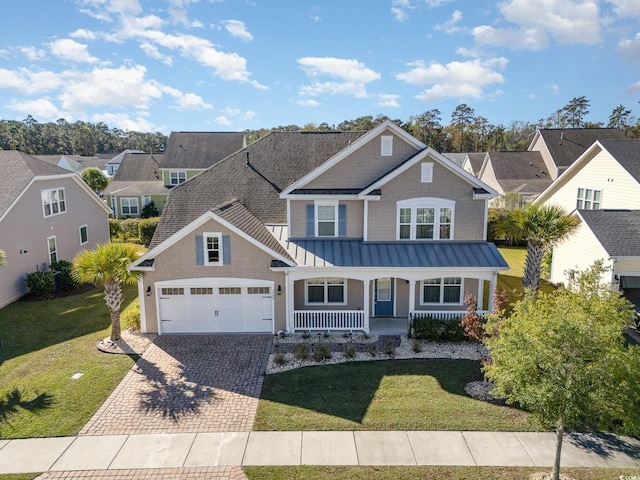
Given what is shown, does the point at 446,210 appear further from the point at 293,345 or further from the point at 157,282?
the point at 157,282

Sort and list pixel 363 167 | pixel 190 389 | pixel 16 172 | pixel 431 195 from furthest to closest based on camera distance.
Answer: pixel 16 172 → pixel 363 167 → pixel 431 195 → pixel 190 389

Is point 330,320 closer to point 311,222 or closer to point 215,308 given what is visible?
point 311,222

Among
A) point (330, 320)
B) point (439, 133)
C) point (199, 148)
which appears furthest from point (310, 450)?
point (439, 133)

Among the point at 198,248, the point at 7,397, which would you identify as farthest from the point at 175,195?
the point at 7,397

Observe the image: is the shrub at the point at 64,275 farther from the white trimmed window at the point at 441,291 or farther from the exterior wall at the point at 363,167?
the white trimmed window at the point at 441,291

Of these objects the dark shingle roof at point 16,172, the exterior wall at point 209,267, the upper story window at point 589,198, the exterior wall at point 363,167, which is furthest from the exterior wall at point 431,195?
the dark shingle roof at point 16,172
